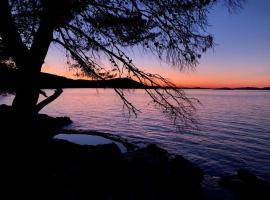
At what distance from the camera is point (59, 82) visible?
22.9ft

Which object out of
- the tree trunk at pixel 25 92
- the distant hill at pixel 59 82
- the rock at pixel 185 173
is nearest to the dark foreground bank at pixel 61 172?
the tree trunk at pixel 25 92

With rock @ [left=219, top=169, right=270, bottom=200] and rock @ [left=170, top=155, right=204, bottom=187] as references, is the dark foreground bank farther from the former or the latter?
rock @ [left=219, top=169, right=270, bottom=200]

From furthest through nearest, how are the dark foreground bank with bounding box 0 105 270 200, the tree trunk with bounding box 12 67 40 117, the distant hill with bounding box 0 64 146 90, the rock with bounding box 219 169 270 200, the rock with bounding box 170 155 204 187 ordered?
the rock with bounding box 219 169 270 200
the rock with bounding box 170 155 204 187
the distant hill with bounding box 0 64 146 90
the dark foreground bank with bounding box 0 105 270 200
the tree trunk with bounding box 12 67 40 117

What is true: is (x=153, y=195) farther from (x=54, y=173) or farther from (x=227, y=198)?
(x=227, y=198)

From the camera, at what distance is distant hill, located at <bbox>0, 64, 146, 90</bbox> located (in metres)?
6.47

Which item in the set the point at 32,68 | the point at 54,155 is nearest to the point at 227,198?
the point at 54,155

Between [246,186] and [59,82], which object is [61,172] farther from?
[246,186]

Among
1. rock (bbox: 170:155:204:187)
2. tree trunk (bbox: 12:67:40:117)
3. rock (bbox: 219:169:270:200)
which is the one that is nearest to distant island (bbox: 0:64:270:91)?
tree trunk (bbox: 12:67:40:117)

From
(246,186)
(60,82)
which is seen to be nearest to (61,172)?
(60,82)

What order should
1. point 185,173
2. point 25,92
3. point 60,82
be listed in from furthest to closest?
point 185,173 < point 60,82 < point 25,92

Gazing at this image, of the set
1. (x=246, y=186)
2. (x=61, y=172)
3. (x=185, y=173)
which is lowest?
(x=246, y=186)

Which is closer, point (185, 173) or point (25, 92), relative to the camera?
point (25, 92)

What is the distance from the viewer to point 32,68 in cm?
580

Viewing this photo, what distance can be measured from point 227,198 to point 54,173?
10333mm
